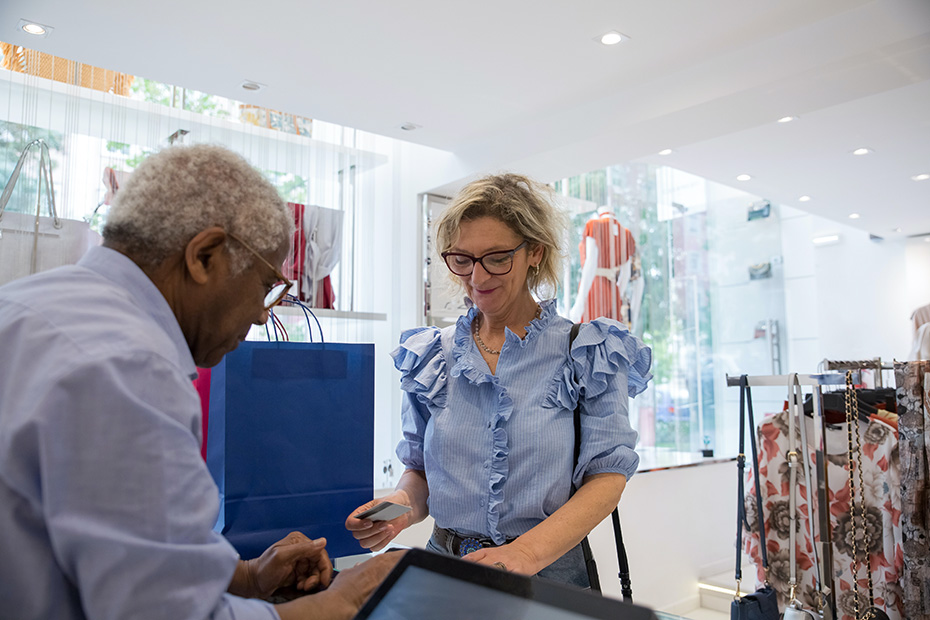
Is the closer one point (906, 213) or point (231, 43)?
point (231, 43)

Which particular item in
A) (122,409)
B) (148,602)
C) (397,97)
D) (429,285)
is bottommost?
(148,602)

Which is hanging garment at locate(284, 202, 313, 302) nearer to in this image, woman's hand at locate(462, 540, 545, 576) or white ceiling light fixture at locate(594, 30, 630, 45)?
white ceiling light fixture at locate(594, 30, 630, 45)

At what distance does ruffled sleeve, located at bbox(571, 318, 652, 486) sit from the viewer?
4.74ft

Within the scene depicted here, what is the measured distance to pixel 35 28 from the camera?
3.09 meters

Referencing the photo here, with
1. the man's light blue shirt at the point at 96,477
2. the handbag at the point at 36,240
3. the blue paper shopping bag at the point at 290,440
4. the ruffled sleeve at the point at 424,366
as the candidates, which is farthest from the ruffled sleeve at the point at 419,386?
the handbag at the point at 36,240

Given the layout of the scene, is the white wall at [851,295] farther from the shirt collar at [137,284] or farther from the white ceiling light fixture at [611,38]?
the shirt collar at [137,284]

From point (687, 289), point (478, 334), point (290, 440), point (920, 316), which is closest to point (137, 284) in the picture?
point (290, 440)

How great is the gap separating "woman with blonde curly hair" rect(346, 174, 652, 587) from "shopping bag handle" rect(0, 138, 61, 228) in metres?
2.29

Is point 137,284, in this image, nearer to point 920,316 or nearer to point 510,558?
point 510,558

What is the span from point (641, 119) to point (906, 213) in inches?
187

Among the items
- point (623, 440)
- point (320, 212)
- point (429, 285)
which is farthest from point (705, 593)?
point (623, 440)

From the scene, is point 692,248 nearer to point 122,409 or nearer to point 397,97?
point 397,97

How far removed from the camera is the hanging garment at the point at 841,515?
327 cm

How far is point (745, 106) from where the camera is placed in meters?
3.67
